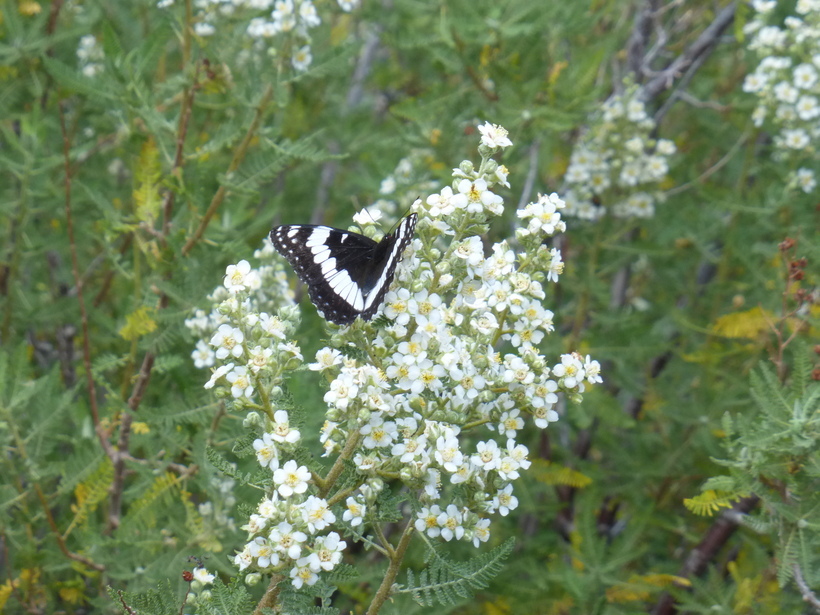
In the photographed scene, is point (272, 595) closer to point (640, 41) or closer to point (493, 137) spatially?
point (493, 137)

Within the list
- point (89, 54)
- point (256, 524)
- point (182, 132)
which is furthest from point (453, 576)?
point (89, 54)

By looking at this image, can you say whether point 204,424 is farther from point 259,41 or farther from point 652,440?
A: point 652,440

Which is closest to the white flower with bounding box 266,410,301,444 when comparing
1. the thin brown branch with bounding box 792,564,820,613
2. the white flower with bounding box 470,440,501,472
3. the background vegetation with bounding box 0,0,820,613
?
the white flower with bounding box 470,440,501,472

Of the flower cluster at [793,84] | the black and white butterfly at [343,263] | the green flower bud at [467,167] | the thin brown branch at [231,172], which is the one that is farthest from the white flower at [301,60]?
the flower cluster at [793,84]

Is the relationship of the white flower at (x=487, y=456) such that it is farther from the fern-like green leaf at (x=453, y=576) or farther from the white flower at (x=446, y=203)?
the white flower at (x=446, y=203)

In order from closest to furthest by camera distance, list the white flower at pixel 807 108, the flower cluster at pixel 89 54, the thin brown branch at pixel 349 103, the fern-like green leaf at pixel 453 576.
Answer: the fern-like green leaf at pixel 453 576 → the white flower at pixel 807 108 → the flower cluster at pixel 89 54 → the thin brown branch at pixel 349 103
